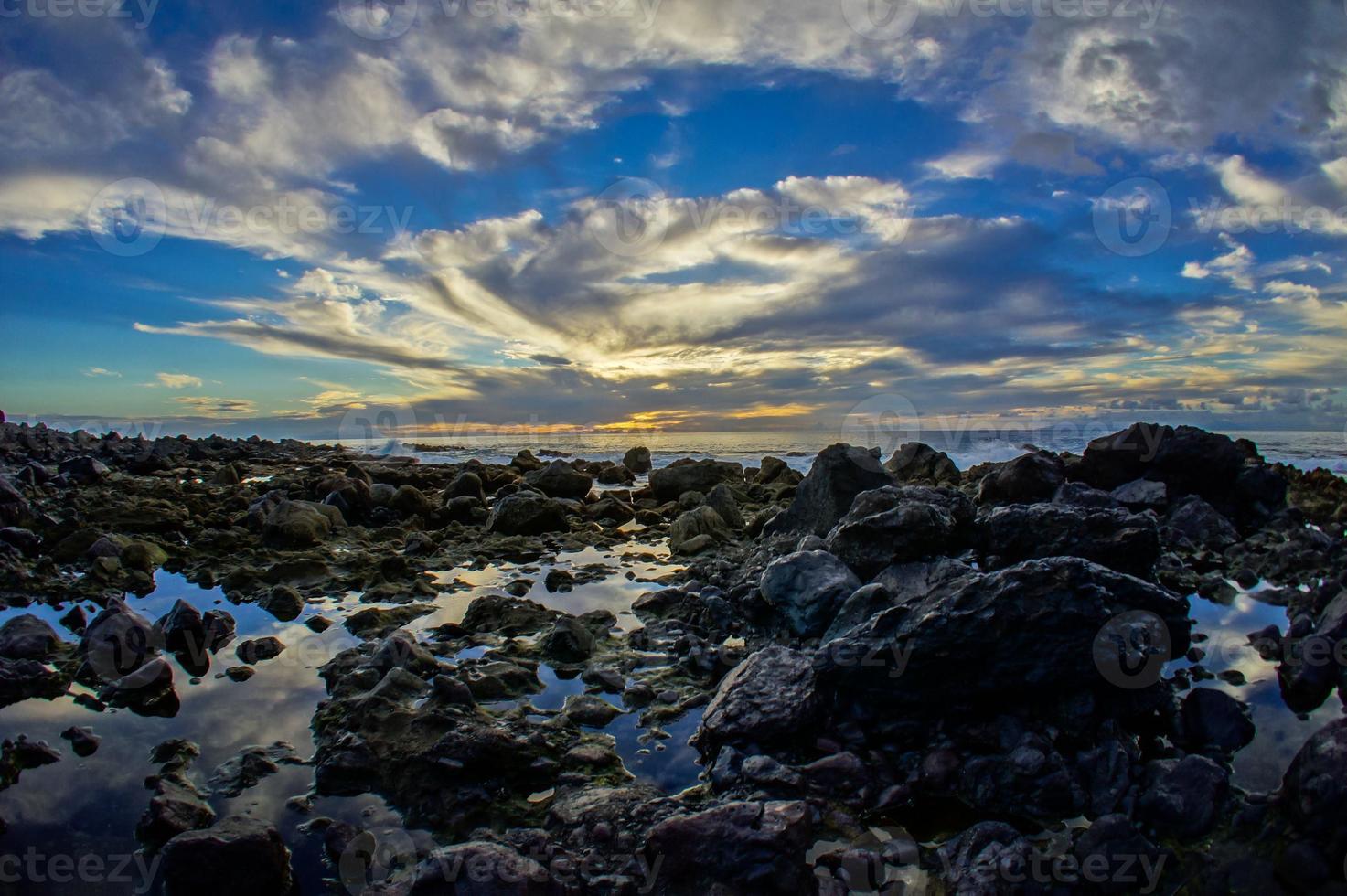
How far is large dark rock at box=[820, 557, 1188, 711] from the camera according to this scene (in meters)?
3.96

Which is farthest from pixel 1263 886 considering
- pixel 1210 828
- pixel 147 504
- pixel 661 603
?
pixel 147 504

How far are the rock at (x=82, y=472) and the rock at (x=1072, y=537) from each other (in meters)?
18.5

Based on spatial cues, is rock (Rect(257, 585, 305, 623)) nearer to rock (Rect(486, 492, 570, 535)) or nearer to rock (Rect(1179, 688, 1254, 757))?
rock (Rect(486, 492, 570, 535))

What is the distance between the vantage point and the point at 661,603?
7.13 meters

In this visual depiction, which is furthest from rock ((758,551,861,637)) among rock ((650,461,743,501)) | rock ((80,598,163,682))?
rock ((650,461,743,501))

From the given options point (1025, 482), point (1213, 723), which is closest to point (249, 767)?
point (1213, 723)

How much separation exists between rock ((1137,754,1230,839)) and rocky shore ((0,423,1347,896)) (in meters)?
0.01

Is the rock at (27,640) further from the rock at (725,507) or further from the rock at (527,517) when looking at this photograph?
the rock at (725,507)

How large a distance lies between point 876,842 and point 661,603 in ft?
13.2

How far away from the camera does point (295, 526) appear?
10.3m

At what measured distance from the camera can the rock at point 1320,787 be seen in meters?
2.87

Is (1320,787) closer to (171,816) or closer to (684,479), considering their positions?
(171,816)

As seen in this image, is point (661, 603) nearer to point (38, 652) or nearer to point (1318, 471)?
point (38, 652)

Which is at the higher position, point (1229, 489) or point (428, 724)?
point (1229, 489)
